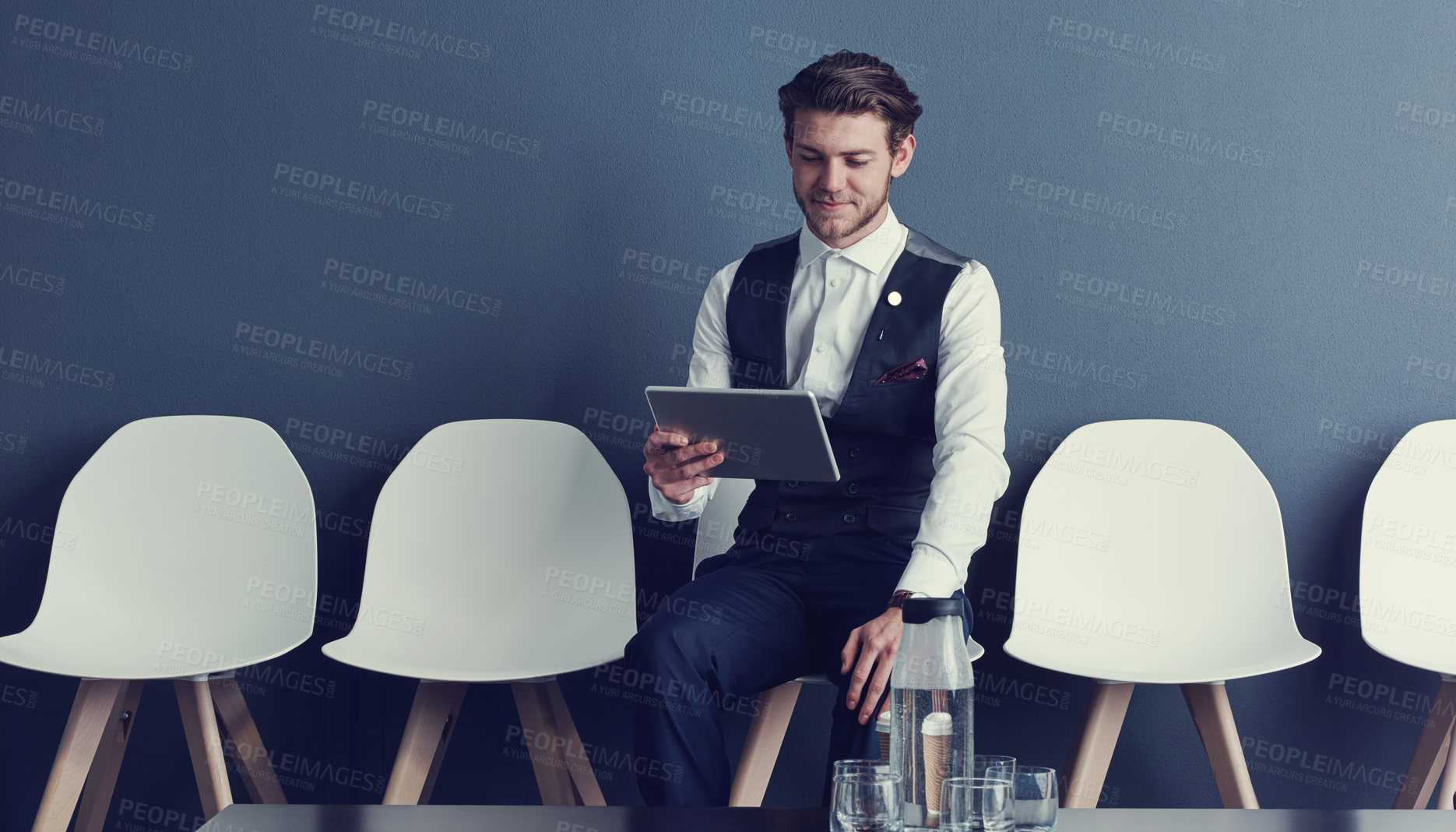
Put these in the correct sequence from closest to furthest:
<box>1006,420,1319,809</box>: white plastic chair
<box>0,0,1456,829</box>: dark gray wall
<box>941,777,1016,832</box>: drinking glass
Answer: <box>941,777,1016,832</box>: drinking glass → <box>1006,420,1319,809</box>: white plastic chair → <box>0,0,1456,829</box>: dark gray wall

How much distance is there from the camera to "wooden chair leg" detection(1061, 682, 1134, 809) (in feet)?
5.58

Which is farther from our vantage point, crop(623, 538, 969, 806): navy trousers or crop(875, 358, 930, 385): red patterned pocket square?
crop(875, 358, 930, 385): red patterned pocket square

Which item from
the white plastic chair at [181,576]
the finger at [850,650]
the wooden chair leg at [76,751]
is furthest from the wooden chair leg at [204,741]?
the finger at [850,650]

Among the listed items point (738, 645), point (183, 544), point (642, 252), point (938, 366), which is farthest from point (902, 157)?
point (183, 544)

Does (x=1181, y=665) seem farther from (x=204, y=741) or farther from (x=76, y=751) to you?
(x=76, y=751)

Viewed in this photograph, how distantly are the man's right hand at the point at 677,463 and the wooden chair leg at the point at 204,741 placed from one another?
0.84 meters

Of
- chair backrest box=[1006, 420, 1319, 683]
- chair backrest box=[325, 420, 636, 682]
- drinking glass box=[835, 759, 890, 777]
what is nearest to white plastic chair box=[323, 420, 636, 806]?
chair backrest box=[325, 420, 636, 682]

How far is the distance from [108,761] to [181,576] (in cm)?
34

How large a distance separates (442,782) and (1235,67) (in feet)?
6.84

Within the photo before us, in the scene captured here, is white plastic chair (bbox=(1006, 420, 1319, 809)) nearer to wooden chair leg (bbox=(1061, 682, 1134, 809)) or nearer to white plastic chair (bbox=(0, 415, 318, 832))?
wooden chair leg (bbox=(1061, 682, 1134, 809))

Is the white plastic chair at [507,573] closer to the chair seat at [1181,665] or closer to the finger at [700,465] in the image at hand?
the finger at [700,465]

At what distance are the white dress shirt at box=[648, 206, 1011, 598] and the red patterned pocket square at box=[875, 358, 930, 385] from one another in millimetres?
33

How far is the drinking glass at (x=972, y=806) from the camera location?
0.89 meters

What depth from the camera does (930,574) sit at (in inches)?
57.9
